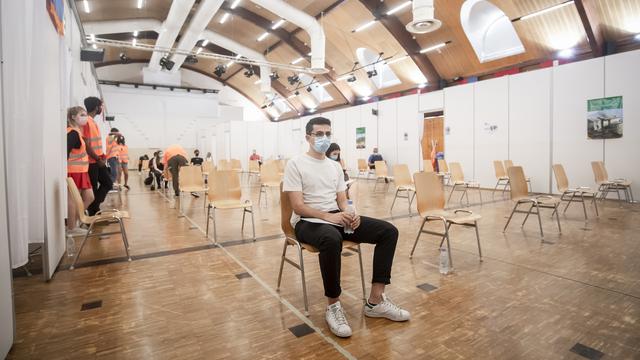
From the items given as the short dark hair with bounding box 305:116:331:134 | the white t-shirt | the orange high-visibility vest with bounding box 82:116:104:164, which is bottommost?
the white t-shirt

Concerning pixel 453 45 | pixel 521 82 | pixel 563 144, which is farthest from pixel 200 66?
pixel 563 144

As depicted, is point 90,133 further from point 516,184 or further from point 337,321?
point 516,184

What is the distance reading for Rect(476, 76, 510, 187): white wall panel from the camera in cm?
954

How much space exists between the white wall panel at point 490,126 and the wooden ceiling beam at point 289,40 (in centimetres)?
569

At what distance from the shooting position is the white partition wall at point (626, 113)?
7.21m

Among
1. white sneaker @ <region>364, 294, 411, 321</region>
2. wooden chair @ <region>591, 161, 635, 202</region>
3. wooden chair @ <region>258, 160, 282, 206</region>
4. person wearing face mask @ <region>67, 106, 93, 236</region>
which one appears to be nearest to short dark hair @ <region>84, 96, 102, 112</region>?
person wearing face mask @ <region>67, 106, 93, 236</region>

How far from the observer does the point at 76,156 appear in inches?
148

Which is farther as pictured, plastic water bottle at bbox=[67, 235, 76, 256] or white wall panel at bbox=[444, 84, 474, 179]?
white wall panel at bbox=[444, 84, 474, 179]

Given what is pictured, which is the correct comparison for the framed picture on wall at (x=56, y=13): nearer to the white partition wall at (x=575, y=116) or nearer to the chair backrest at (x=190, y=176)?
the chair backrest at (x=190, y=176)

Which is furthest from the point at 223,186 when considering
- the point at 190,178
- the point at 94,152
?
the point at 190,178

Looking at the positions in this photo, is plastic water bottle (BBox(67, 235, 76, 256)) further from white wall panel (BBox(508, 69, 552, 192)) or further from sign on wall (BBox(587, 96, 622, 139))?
sign on wall (BBox(587, 96, 622, 139))

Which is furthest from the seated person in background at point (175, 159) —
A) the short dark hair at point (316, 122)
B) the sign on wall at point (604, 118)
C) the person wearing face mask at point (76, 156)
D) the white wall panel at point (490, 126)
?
the sign on wall at point (604, 118)

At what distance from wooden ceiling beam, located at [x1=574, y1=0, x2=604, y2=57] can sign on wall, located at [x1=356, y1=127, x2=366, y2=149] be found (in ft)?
27.1

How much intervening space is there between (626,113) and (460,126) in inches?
160
